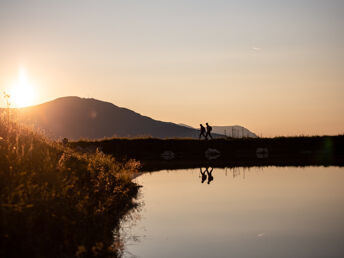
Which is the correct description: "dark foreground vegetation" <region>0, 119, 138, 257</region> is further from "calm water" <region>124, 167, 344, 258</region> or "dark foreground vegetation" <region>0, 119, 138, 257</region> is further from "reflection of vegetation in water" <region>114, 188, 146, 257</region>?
"calm water" <region>124, 167, 344, 258</region>

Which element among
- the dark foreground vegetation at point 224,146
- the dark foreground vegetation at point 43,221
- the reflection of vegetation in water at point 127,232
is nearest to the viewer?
the dark foreground vegetation at point 43,221

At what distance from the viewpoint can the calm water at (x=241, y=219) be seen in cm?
1177

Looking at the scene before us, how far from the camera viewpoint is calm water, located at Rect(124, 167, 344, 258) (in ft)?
38.6

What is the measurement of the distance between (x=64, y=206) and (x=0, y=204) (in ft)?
5.95

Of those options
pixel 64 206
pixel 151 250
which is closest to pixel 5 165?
pixel 64 206

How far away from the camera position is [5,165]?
41.4 ft

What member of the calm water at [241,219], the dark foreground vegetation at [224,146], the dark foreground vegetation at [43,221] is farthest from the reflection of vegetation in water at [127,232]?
the dark foreground vegetation at [224,146]

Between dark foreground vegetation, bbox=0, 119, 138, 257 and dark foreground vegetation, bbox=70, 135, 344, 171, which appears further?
dark foreground vegetation, bbox=70, 135, 344, 171

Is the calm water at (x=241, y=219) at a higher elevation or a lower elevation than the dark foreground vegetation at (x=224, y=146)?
lower

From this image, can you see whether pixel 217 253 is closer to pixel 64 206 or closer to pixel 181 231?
pixel 181 231

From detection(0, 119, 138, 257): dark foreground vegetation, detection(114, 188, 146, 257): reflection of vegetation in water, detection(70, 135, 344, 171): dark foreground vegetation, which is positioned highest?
detection(70, 135, 344, 171): dark foreground vegetation

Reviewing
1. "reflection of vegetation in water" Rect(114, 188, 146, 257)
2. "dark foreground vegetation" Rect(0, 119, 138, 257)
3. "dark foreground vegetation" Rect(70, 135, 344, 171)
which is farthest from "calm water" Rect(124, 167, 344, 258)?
"dark foreground vegetation" Rect(70, 135, 344, 171)

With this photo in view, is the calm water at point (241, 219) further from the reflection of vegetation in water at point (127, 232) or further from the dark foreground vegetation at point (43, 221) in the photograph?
the dark foreground vegetation at point (43, 221)

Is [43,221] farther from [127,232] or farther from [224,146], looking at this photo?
[224,146]
